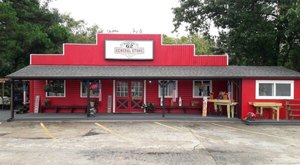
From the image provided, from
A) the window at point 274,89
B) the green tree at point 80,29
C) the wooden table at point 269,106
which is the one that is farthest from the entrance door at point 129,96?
the green tree at point 80,29

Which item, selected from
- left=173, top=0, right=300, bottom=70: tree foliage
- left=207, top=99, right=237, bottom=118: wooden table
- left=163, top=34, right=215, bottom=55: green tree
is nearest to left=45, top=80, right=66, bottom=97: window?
left=207, top=99, right=237, bottom=118: wooden table

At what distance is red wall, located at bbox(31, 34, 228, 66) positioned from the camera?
21875 mm

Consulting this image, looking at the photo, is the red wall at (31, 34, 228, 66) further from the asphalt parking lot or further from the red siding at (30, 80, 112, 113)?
the asphalt parking lot

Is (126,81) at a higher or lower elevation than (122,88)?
higher

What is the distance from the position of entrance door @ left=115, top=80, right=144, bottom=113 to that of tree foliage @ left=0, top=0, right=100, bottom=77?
752 cm

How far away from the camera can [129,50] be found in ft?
71.6

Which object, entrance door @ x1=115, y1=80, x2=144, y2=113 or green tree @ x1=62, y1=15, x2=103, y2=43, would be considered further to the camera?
green tree @ x1=62, y1=15, x2=103, y2=43

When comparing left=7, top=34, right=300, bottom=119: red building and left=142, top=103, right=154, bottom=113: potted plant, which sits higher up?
left=7, top=34, right=300, bottom=119: red building

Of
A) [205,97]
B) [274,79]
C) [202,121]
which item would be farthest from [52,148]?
[274,79]

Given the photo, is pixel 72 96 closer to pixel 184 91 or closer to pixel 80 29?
pixel 184 91

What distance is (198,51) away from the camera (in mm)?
57062

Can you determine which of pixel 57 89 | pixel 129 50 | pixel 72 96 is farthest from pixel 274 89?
pixel 57 89

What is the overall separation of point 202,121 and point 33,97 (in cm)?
1046

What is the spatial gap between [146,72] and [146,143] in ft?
26.5
